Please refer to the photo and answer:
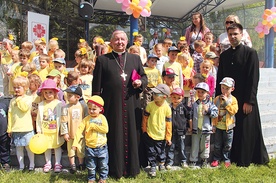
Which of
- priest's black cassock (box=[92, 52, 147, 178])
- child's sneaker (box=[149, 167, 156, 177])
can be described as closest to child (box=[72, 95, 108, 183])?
priest's black cassock (box=[92, 52, 147, 178])

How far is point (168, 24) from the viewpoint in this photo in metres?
22.8

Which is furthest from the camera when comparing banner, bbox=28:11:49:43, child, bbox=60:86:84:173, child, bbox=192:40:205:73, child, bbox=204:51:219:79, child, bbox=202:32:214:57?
banner, bbox=28:11:49:43

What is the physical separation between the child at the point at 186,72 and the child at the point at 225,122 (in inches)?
45.9

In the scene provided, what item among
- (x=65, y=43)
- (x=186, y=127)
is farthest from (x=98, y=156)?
(x=65, y=43)

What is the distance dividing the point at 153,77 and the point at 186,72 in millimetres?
973

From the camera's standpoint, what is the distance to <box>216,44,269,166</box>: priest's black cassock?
419 cm

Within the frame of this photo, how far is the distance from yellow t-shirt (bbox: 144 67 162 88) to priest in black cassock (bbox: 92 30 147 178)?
117 centimetres

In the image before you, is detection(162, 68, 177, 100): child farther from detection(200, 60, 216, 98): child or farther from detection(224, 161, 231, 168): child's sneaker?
detection(224, 161, 231, 168): child's sneaker

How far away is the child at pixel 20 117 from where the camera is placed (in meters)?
3.91

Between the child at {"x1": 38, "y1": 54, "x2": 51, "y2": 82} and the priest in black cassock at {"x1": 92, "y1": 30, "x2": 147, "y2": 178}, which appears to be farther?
the child at {"x1": 38, "y1": 54, "x2": 51, "y2": 82}

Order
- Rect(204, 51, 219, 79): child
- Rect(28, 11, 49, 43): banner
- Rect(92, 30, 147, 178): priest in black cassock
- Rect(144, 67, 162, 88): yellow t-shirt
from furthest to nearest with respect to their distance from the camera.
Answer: Rect(28, 11, 49, 43): banner, Rect(204, 51, 219, 79): child, Rect(144, 67, 162, 88): yellow t-shirt, Rect(92, 30, 147, 178): priest in black cassock

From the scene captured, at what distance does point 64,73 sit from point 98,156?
2089 millimetres

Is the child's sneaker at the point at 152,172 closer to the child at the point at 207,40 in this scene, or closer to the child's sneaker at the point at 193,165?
the child's sneaker at the point at 193,165

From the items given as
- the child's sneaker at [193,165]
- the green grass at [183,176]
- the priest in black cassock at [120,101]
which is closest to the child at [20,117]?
the green grass at [183,176]
